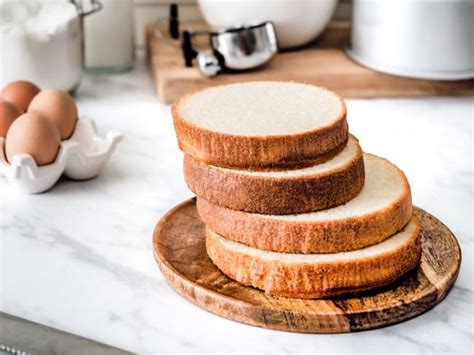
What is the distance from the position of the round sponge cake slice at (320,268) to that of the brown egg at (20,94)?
561mm

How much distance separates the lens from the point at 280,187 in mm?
919

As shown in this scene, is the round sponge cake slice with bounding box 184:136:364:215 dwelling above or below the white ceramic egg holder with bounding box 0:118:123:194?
above

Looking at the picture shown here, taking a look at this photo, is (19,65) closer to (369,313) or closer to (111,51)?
(111,51)

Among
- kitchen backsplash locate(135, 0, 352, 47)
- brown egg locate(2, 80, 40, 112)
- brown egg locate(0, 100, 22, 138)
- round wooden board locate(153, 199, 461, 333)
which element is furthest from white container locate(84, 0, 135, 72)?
round wooden board locate(153, 199, 461, 333)

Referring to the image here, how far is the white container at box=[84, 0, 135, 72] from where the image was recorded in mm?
1785

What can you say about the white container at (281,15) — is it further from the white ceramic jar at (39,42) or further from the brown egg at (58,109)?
the brown egg at (58,109)

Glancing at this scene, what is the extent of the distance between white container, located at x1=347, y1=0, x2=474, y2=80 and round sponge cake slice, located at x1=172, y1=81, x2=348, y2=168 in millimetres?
607

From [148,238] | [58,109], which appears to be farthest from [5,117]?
[148,238]

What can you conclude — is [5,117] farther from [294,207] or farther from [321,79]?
[321,79]

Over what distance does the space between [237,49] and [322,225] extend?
0.83 meters

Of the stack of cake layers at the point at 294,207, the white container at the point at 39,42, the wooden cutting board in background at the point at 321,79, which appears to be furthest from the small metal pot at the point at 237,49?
the stack of cake layers at the point at 294,207

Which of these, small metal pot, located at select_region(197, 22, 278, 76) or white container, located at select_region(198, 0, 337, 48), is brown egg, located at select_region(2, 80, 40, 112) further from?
white container, located at select_region(198, 0, 337, 48)

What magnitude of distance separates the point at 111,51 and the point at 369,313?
114 centimetres

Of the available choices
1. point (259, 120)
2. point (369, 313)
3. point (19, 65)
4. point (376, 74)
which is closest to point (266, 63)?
point (376, 74)
